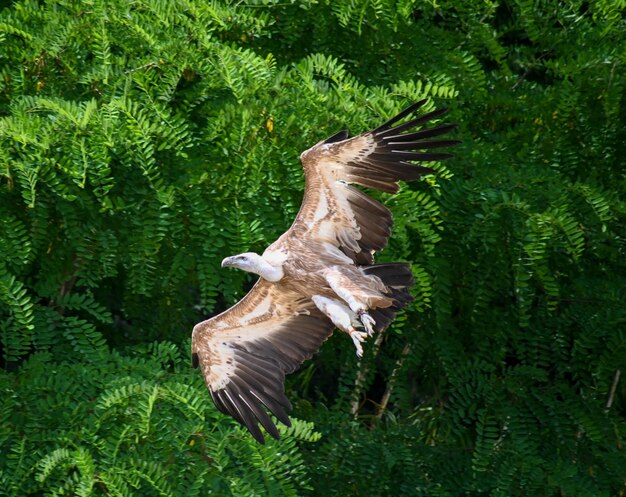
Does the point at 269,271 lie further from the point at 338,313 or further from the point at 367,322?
the point at 367,322

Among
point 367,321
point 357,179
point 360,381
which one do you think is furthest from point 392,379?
point 367,321

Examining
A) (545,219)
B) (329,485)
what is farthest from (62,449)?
(545,219)

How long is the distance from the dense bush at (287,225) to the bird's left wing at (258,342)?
294mm

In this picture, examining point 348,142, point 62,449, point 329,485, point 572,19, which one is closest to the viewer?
point 348,142

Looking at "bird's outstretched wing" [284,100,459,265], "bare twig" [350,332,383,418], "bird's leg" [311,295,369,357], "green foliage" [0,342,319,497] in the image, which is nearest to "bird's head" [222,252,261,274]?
"bird's outstretched wing" [284,100,459,265]

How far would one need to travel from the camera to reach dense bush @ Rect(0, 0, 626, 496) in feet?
23.2

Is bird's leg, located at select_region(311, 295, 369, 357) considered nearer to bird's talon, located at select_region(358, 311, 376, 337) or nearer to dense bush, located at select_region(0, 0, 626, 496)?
bird's talon, located at select_region(358, 311, 376, 337)

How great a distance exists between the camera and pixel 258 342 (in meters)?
6.88

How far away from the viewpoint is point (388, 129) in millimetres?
6395

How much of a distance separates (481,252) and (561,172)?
31.7 inches

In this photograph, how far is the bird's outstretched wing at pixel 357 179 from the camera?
6371 millimetres

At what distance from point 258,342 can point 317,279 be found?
548 millimetres

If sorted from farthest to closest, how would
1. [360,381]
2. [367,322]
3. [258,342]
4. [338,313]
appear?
[360,381] → [258,342] → [338,313] → [367,322]

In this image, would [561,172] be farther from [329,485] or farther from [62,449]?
[62,449]
